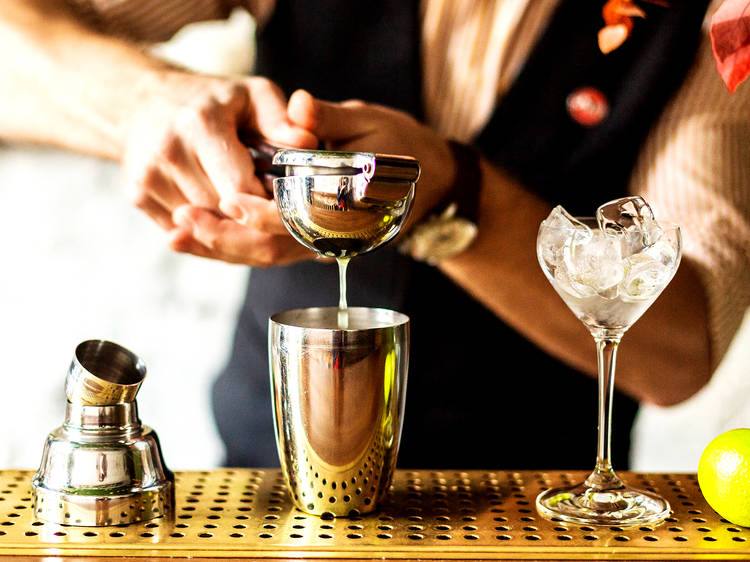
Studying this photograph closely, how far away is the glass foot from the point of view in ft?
3.03

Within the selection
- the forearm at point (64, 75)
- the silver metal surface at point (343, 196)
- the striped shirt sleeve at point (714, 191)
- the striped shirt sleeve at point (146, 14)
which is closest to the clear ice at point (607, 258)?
the silver metal surface at point (343, 196)

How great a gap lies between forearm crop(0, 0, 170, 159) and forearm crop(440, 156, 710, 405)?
1.90 feet

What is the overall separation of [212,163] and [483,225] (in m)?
0.47

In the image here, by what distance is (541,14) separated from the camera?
155 centimetres

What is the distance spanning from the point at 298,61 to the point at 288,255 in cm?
50

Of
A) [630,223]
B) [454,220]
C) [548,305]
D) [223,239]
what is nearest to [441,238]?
[454,220]

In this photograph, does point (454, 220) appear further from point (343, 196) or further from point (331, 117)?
point (343, 196)

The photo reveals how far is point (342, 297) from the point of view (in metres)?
0.95

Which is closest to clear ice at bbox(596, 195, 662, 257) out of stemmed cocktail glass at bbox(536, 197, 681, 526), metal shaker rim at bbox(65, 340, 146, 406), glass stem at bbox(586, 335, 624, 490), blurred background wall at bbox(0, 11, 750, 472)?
stemmed cocktail glass at bbox(536, 197, 681, 526)

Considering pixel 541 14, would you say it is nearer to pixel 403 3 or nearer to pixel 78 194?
pixel 403 3

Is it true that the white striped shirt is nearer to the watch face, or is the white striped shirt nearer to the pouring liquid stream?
the watch face

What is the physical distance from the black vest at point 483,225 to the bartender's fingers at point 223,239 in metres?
0.33

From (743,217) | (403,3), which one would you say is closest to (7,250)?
(403,3)


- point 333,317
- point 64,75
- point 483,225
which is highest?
point 64,75
